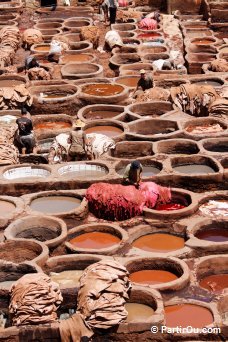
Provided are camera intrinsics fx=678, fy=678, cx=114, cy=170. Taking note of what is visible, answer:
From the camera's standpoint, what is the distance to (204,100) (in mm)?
16953

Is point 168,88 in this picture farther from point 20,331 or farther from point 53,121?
point 20,331

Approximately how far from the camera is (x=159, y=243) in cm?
1209

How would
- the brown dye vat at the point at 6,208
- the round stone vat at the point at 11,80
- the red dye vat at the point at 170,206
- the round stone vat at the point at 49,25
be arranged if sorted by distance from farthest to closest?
the round stone vat at the point at 49,25 < the round stone vat at the point at 11,80 < the red dye vat at the point at 170,206 < the brown dye vat at the point at 6,208

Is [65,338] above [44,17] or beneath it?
beneath

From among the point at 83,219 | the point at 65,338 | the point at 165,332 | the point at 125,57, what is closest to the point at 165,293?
the point at 165,332

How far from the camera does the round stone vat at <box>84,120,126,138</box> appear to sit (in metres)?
16.4

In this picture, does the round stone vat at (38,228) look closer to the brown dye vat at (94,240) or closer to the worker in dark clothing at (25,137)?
the brown dye vat at (94,240)

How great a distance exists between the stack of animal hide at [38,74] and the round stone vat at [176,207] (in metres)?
7.71

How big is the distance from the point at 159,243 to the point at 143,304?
75.7 inches

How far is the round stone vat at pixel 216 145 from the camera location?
15406 millimetres

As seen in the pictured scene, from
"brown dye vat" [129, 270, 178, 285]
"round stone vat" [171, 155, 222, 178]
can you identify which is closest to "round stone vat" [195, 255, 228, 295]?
"brown dye vat" [129, 270, 178, 285]

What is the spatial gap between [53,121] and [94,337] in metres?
8.51

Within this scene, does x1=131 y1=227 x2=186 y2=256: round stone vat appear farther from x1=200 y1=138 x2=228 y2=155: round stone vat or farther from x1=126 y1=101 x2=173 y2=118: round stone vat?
x1=126 y1=101 x2=173 y2=118: round stone vat

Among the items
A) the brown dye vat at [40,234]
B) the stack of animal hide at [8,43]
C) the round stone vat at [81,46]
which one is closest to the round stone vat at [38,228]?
the brown dye vat at [40,234]
